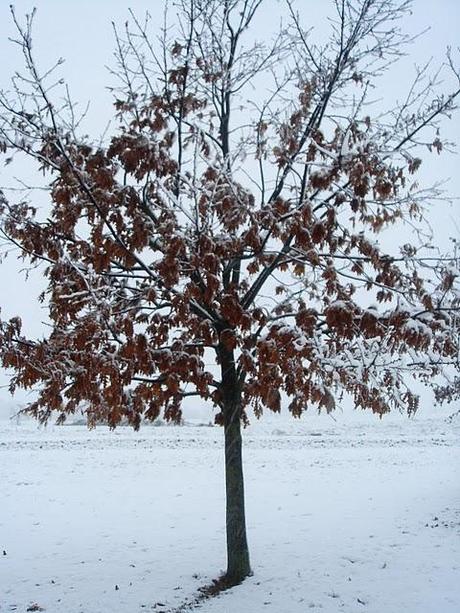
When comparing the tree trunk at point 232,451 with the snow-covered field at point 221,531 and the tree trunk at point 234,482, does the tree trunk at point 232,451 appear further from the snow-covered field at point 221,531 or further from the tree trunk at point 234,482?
the snow-covered field at point 221,531

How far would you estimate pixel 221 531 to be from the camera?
10148 millimetres

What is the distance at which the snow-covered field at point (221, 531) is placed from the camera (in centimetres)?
650

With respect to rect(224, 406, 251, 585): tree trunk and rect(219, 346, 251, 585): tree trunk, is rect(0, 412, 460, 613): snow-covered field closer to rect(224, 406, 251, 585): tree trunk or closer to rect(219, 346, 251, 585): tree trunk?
rect(224, 406, 251, 585): tree trunk

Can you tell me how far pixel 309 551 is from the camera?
8.45 metres

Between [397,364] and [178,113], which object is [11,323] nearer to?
[178,113]

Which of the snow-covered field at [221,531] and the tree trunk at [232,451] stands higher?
the tree trunk at [232,451]

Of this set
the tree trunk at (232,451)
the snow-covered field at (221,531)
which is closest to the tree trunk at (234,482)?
the tree trunk at (232,451)

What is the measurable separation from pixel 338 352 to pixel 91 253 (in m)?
3.08

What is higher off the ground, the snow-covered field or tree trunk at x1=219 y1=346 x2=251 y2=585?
tree trunk at x1=219 y1=346 x2=251 y2=585

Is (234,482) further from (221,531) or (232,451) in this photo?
(221,531)

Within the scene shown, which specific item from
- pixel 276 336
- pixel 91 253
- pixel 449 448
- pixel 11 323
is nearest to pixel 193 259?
pixel 276 336

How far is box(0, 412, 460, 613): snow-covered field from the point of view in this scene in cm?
650

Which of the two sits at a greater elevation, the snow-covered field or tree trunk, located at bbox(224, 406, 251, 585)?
tree trunk, located at bbox(224, 406, 251, 585)

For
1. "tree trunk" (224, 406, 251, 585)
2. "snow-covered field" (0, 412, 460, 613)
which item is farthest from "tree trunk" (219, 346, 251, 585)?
"snow-covered field" (0, 412, 460, 613)
